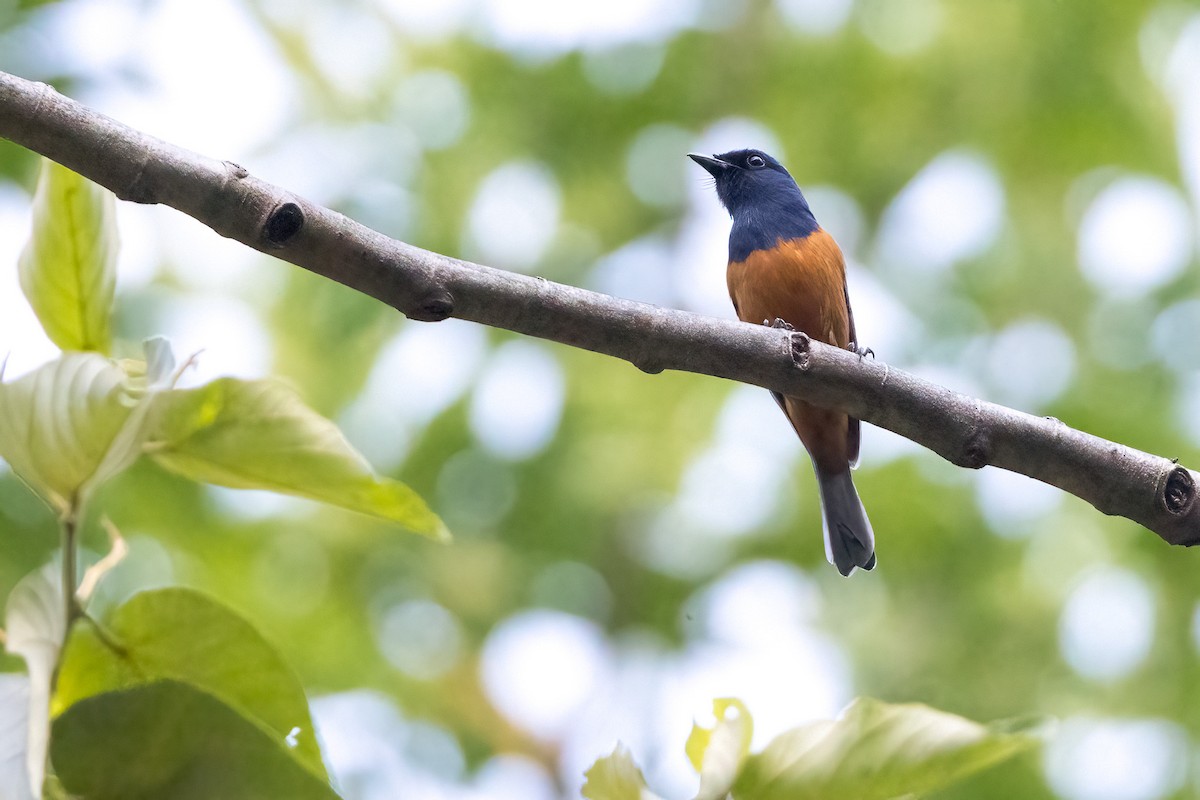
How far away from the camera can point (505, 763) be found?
189 inches

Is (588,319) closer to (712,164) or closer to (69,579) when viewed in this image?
(69,579)

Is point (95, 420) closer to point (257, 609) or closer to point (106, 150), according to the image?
point (106, 150)

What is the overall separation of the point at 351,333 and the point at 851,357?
3920mm

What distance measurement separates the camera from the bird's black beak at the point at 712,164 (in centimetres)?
527

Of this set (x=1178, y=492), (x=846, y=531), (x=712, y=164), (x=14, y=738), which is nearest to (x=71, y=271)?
(x=14, y=738)

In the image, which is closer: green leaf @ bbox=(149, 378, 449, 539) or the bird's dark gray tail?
green leaf @ bbox=(149, 378, 449, 539)

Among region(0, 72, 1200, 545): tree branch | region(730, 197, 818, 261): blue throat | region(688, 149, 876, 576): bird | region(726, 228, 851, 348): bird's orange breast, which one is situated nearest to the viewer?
region(0, 72, 1200, 545): tree branch

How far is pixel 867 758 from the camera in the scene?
0.99 metres

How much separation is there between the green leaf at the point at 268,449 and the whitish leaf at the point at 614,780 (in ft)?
1.12

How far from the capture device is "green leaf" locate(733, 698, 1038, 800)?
3.20 ft

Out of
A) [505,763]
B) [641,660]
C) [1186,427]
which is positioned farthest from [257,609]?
[1186,427]

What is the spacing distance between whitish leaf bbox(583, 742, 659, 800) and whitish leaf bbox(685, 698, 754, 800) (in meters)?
0.06

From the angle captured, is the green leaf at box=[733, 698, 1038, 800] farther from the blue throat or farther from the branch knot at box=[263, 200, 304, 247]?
the blue throat

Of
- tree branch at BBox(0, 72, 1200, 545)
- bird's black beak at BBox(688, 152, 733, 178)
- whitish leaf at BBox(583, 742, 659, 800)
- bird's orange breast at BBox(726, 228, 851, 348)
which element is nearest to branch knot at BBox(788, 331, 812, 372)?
tree branch at BBox(0, 72, 1200, 545)
